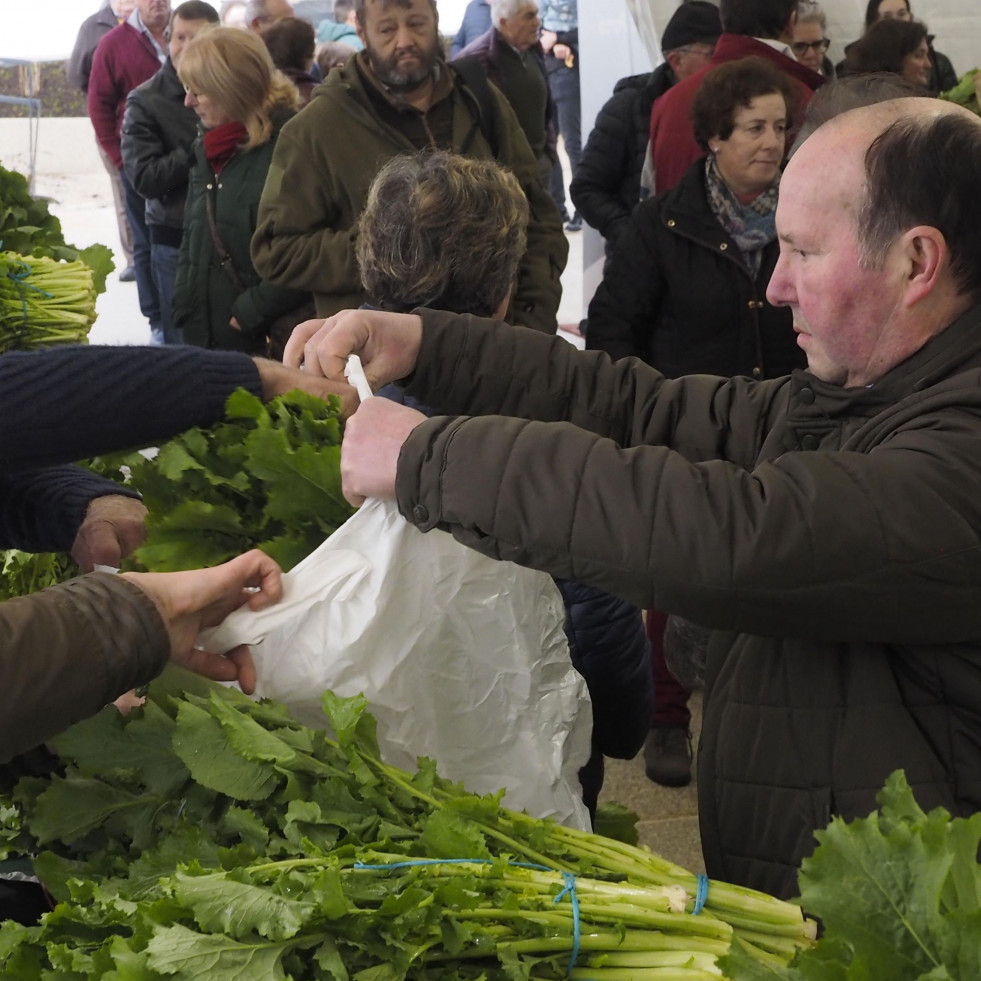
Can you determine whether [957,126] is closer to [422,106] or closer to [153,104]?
[422,106]

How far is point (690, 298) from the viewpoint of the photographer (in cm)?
331

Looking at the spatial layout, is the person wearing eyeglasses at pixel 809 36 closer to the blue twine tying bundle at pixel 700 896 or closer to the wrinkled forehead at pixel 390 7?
the wrinkled forehead at pixel 390 7

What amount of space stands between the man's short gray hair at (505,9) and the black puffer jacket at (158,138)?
157 centimetres

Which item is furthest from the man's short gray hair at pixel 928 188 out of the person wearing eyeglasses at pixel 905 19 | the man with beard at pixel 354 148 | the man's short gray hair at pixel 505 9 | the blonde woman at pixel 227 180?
the man's short gray hair at pixel 505 9

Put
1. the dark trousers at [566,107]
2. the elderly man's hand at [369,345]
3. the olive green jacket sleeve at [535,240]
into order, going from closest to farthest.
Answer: the elderly man's hand at [369,345] < the olive green jacket sleeve at [535,240] < the dark trousers at [566,107]

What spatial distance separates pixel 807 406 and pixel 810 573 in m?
0.33

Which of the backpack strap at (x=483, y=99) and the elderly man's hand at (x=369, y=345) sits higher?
the backpack strap at (x=483, y=99)

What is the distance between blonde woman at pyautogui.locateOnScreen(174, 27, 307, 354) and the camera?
155 inches

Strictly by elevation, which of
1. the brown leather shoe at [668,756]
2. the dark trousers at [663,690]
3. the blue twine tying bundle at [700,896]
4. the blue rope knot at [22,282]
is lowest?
the brown leather shoe at [668,756]

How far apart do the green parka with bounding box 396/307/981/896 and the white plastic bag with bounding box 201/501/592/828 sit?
19 cm

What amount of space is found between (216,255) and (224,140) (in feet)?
1.19

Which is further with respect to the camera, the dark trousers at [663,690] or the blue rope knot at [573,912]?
the dark trousers at [663,690]

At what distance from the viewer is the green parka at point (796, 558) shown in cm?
119

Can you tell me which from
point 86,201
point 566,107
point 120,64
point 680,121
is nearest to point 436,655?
point 680,121
